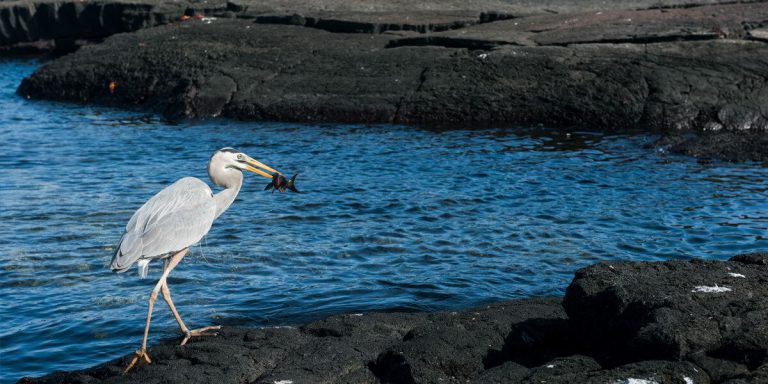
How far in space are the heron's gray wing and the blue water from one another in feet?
2.26

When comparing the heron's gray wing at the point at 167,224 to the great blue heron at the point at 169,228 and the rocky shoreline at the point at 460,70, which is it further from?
the rocky shoreline at the point at 460,70

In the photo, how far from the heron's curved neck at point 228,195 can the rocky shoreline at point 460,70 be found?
7328mm

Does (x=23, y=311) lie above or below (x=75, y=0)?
below

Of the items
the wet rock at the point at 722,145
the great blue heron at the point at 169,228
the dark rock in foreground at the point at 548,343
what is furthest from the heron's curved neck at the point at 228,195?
the wet rock at the point at 722,145

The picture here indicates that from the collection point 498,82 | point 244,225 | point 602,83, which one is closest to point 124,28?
point 498,82

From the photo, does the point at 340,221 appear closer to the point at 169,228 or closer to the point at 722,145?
the point at 169,228

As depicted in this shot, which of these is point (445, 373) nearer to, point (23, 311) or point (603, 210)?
point (23, 311)

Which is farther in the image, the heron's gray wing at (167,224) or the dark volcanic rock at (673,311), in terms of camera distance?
the heron's gray wing at (167,224)

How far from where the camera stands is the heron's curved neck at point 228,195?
6.75 m

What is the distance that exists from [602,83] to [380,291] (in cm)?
786

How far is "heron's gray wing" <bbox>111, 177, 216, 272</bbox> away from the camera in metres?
6.17

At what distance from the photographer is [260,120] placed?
49.6 feet

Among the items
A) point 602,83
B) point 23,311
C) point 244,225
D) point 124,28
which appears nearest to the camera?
point 23,311

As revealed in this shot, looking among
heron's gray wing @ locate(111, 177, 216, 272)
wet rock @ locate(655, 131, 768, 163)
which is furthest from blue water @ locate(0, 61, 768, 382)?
heron's gray wing @ locate(111, 177, 216, 272)
